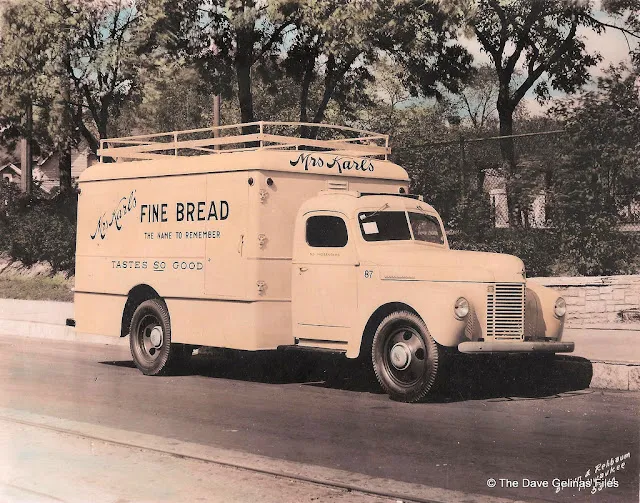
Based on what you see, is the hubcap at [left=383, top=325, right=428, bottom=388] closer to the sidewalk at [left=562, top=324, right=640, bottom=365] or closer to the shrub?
the sidewalk at [left=562, top=324, right=640, bottom=365]

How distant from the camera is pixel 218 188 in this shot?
12867 mm

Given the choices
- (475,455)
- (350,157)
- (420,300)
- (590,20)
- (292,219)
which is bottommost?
(475,455)

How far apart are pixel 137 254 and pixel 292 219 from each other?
8.41ft

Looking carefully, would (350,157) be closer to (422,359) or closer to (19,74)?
(422,359)

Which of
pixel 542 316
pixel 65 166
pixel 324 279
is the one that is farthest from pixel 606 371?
pixel 65 166

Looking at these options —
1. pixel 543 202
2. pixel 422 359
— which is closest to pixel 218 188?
pixel 422 359

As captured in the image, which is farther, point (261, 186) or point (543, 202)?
point (543, 202)

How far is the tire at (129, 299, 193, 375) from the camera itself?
13648 millimetres

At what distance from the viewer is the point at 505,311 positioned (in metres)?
11.2

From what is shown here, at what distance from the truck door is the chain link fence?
6945 mm

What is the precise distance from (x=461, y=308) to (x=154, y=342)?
15.7 feet

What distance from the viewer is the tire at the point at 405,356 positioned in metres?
10.9

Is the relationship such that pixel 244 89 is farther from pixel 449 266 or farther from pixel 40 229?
pixel 449 266

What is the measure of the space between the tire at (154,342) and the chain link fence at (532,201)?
7.06 metres
